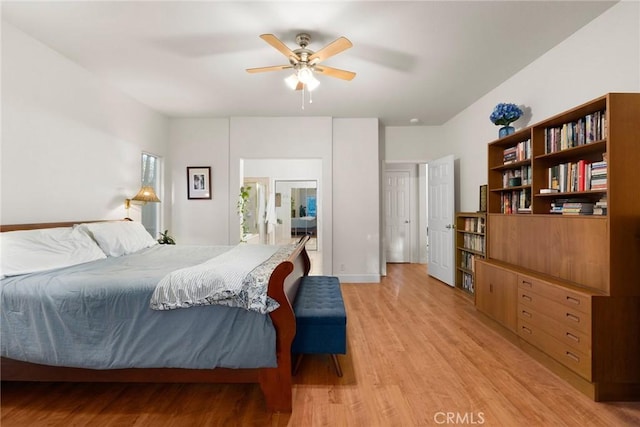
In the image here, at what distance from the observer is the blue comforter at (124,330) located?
175cm

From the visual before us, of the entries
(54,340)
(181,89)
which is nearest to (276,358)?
(54,340)

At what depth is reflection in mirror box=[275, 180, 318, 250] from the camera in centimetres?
767

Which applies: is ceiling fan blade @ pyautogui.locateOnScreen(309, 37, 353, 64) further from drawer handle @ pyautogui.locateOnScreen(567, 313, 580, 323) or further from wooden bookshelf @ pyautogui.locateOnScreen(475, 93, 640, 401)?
drawer handle @ pyautogui.locateOnScreen(567, 313, 580, 323)

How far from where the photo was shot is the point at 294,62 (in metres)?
2.57

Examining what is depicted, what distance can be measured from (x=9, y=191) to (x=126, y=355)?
1791 mm

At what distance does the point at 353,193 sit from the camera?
189 inches

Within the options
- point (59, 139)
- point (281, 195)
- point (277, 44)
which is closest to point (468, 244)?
point (277, 44)

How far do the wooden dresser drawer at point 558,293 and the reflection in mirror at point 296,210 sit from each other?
552cm

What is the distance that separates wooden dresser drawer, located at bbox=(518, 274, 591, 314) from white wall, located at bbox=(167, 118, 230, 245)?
4.05 meters

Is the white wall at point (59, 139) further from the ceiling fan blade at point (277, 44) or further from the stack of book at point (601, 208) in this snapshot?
the stack of book at point (601, 208)

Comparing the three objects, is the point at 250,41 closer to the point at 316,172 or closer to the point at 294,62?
the point at 294,62

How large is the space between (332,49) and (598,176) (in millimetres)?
2129

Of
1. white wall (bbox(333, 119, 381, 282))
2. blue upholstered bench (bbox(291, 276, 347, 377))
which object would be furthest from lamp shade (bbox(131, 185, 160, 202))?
blue upholstered bench (bbox(291, 276, 347, 377))

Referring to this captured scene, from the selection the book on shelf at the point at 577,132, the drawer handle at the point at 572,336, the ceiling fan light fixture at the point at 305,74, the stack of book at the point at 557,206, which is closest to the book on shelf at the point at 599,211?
the stack of book at the point at 557,206
